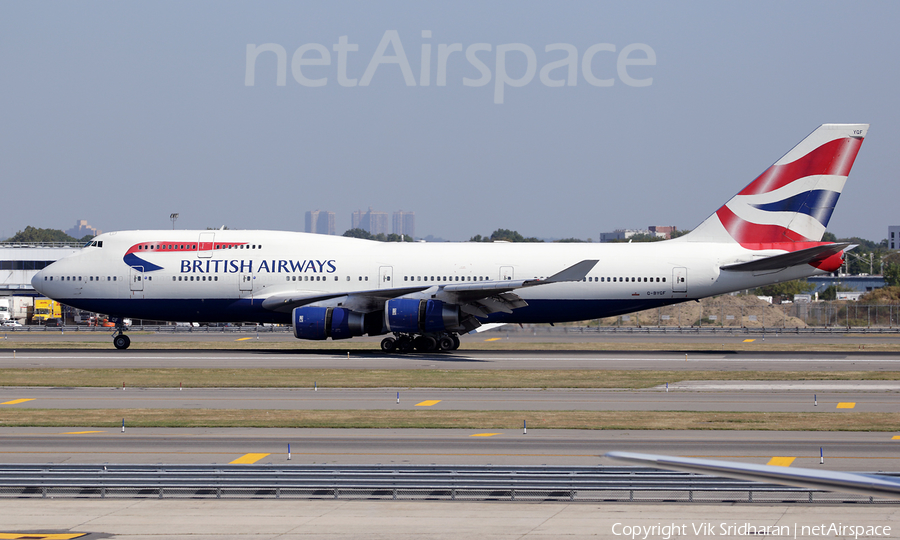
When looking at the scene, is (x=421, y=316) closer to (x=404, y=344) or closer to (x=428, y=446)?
(x=404, y=344)

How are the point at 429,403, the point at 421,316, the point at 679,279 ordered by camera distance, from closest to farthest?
1. the point at 429,403
2. the point at 421,316
3. the point at 679,279

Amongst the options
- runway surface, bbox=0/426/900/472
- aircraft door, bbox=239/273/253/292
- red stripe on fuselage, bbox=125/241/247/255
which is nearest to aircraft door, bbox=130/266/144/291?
red stripe on fuselage, bbox=125/241/247/255

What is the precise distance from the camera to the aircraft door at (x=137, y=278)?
4306cm

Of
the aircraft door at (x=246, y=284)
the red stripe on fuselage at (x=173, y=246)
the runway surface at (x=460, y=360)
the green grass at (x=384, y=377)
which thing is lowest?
the green grass at (x=384, y=377)

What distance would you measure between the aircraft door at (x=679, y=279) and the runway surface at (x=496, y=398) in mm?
12405

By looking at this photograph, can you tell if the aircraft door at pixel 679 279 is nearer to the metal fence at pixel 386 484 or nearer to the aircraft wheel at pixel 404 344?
the aircraft wheel at pixel 404 344

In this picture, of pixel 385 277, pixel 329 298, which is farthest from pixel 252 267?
pixel 385 277

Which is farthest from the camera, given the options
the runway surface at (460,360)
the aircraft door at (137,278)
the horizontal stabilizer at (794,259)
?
the aircraft door at (137,278)

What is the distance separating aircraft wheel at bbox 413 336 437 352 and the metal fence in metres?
26.9

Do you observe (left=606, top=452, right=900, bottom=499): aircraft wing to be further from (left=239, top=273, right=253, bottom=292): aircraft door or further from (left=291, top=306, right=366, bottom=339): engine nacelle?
(left=239, top=273, right=253, bottom=292): aircraft door

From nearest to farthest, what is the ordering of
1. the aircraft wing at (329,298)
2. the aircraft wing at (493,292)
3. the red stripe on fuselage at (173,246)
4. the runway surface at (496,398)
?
the runway surface at (496,398)
the aircraft wing at (493,292)
the aircraft wing at (329,298)
the red stripe on fuselage at (173,246)

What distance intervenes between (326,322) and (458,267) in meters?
7.55

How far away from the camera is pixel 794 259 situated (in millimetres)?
40500

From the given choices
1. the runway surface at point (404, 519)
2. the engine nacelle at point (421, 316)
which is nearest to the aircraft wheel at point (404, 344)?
the engine nacelle at point (421, 316)
